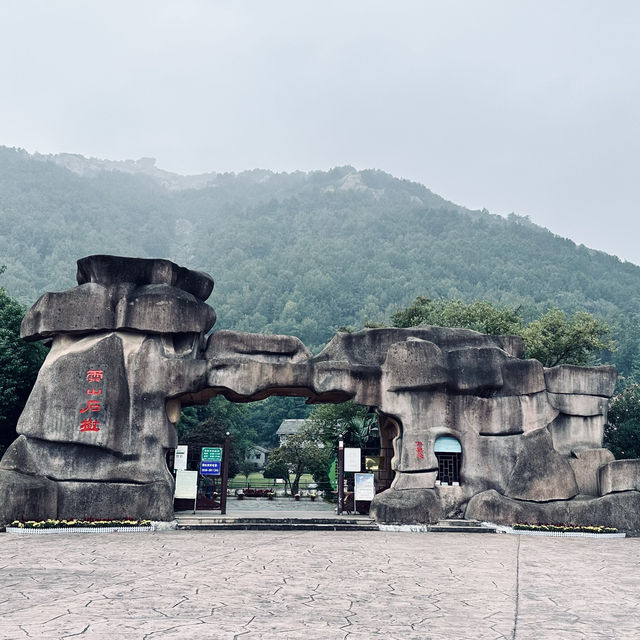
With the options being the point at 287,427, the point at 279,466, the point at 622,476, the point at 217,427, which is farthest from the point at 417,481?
the point at 287,427

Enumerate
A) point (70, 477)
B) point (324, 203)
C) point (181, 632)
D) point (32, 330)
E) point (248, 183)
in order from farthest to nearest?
point (248, 183), point (324, 203), point (32, 330), point (70, 477), point (181, 632)

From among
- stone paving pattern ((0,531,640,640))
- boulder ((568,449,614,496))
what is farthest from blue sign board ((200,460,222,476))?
boulder ((568,449,614,496))

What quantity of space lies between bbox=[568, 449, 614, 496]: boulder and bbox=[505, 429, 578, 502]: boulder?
0.75 m

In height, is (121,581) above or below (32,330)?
below

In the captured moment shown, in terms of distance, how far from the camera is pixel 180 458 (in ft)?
58.8

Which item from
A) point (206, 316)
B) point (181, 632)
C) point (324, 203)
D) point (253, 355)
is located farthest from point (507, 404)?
point (324, 203)

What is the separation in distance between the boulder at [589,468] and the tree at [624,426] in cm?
568

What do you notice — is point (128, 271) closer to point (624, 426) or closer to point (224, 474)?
point (224, 474)

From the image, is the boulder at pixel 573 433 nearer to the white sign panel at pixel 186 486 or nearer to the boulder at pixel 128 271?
the white sign panel at pixel 186 486

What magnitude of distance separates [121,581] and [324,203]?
12665cm

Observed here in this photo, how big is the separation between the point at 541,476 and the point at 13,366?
1522cm

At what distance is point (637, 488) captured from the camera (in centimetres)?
1641

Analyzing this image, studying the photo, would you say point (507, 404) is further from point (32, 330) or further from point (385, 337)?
point (32, 330)

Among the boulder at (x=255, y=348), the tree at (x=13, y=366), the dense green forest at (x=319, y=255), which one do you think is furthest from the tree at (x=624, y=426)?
the tree at (x=13, y=366)
